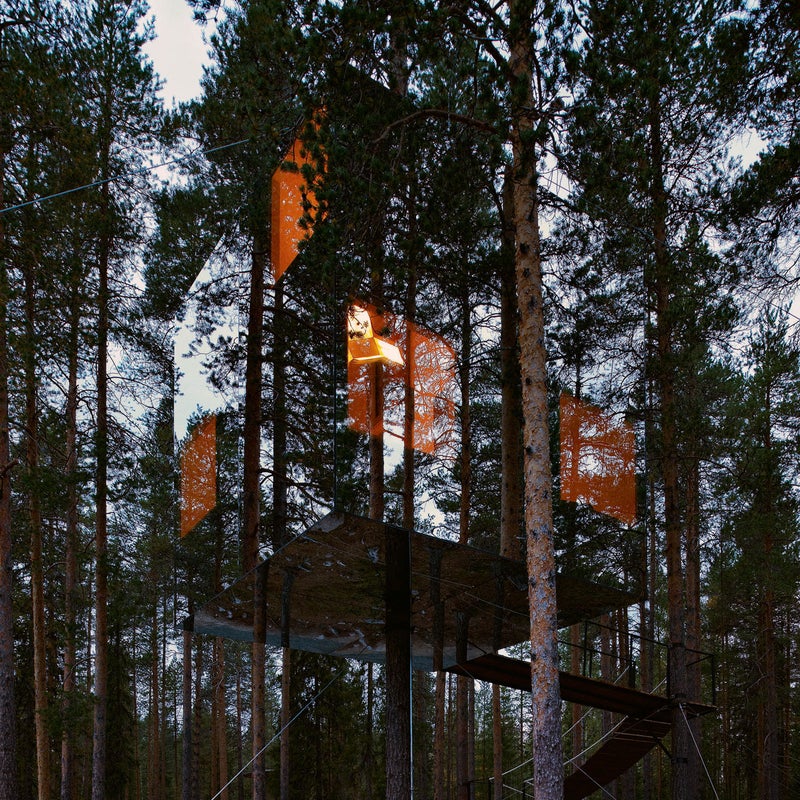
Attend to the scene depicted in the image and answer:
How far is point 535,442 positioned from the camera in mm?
6277

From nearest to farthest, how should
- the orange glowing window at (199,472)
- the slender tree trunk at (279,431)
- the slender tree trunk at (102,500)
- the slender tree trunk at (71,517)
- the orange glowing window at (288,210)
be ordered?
the orange glowing window at (288,210) < the slender tree trunk at (279,431) < the orange glowing window at (199,472) < the slender tree trunk at (71,517) < the slender tree trunk at (102,500)

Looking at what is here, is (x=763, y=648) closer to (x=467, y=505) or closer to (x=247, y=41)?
(x=467, y=505)

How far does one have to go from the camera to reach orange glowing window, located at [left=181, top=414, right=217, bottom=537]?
929 cm

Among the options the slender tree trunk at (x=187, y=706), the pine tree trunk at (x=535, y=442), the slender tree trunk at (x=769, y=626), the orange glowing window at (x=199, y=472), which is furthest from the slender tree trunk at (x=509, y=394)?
the slender tree trunk at (x=187, y=706)

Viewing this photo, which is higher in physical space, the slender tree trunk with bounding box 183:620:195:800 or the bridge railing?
the bridge railing

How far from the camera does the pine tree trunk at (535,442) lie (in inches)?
227

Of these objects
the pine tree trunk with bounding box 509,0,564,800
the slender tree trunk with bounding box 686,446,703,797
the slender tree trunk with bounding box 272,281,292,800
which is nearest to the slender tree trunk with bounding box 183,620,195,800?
the slender tree trunk with bounding box 272,281,292,800

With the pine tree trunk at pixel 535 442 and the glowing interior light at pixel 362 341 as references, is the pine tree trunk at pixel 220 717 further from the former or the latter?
the pine tree trunk at pixel 535 442

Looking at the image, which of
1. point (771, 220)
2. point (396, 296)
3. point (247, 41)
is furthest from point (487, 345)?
point (247, 41)

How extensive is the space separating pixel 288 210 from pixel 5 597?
5.47m

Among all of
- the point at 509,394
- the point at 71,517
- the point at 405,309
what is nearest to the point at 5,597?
the point at 71,517

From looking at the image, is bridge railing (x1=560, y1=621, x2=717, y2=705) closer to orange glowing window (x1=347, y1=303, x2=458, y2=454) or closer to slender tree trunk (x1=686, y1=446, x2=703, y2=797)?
slender tree trunk (x1=686, y1=446, x2=703, y2=797)

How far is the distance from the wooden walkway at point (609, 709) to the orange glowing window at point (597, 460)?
1.90m

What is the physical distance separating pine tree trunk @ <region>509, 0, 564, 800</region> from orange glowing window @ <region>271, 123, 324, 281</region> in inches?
70.2
